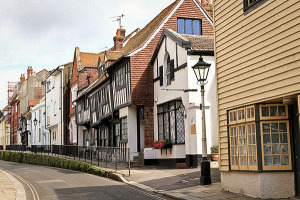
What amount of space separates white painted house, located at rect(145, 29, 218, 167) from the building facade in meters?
6.20

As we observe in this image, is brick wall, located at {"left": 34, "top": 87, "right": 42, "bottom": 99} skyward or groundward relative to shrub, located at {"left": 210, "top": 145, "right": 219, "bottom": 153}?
skyward

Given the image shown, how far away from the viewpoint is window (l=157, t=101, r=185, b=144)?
19.8m

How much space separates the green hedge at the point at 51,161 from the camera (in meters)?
21.0

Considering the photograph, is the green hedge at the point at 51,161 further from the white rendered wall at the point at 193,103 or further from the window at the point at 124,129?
the white rendered wall at the point at 193,103

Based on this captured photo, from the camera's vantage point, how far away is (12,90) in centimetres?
8662

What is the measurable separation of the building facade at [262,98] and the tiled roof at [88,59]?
87.6 feet

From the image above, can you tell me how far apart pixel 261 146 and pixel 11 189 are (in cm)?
935

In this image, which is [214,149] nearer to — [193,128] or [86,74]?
[193,128]

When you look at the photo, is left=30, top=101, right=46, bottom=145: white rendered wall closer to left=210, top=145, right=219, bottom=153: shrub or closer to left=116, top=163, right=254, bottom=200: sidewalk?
left=116, top=163, right=254, bottom=200: sidewalk

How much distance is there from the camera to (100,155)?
2200cm

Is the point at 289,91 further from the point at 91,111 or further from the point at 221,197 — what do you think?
the point at 91,111

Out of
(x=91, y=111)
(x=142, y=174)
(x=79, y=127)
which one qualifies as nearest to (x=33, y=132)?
(x=79, y=127)

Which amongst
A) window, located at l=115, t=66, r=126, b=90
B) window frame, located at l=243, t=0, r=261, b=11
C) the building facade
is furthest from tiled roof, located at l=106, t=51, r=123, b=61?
window frame, located at l=243, t=0, r=261, b=11

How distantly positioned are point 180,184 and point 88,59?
26.4 meters
